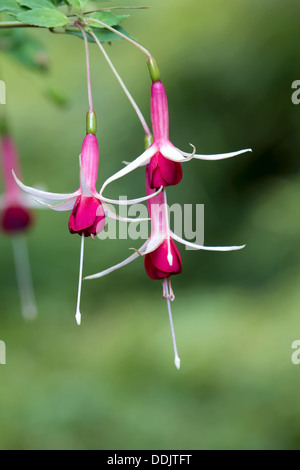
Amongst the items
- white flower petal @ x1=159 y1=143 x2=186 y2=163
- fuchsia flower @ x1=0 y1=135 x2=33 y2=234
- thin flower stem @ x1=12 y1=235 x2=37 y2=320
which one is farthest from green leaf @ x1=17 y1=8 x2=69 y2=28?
thin flower stem @ x1=12 y1=235 x2=37 y2=320

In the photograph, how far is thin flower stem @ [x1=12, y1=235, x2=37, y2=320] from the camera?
2344 millimetres

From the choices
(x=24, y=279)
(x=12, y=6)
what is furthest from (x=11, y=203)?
(x=24, y=279)

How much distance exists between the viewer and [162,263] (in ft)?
2.03

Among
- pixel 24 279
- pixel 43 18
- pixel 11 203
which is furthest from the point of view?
pixel 24 279

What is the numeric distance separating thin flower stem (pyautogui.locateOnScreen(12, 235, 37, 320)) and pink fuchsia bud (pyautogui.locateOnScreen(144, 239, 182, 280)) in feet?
5.25

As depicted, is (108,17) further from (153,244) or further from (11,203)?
(11,203)

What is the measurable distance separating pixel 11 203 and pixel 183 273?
1313mm

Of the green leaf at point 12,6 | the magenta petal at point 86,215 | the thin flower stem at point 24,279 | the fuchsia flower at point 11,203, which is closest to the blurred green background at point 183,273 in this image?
the thin flower stem at point 24,279

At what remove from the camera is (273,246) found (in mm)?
2223

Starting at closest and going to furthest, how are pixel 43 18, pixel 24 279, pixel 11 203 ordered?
pixel 43 18 → pixel 11 203 → pixel 24 279

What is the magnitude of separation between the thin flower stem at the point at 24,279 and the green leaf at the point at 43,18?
1692mm

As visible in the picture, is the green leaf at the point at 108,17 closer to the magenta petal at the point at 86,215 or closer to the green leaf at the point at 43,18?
the green leaf at the point at 43,18

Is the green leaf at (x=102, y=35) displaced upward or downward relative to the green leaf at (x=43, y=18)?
upward

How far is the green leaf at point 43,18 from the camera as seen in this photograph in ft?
1.84
